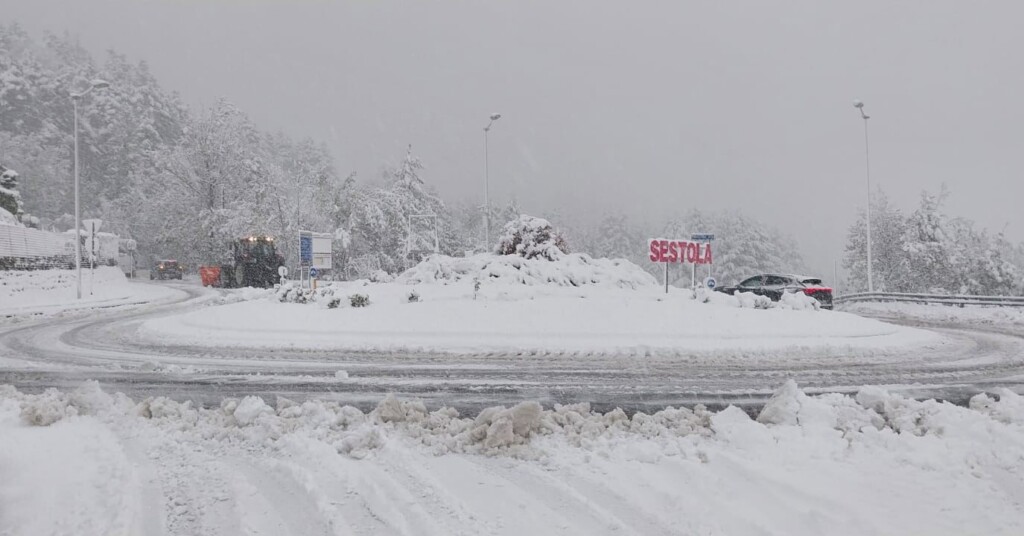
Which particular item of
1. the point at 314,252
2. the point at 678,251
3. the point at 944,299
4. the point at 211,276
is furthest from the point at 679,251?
the point at 211,276

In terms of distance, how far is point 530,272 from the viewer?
20375mm

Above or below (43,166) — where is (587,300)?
below

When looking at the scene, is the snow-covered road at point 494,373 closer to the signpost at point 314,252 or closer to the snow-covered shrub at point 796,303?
the snow-covered shrub at point 796,303

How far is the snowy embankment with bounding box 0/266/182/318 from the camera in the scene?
74.8ft

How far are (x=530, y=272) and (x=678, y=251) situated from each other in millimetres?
5134

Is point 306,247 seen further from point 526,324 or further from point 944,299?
point 944,299

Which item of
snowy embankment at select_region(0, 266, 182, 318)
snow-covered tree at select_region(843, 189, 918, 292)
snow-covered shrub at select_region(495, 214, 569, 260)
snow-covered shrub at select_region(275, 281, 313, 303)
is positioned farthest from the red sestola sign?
snow-covered tree at select_region(843, 189, 918, 292)

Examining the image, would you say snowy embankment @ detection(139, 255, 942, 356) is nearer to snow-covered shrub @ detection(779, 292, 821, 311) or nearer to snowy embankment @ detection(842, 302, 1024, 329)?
snow-covered shrub @ detection(779, 292, 821, 311)

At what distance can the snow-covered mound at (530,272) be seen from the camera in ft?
66.2

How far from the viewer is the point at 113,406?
6145 millimetres

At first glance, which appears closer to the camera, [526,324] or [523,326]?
[523,326]

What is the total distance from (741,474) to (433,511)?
7.57 feet

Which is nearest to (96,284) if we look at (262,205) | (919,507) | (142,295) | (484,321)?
(142,295)

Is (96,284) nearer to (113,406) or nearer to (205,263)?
(205,263)
